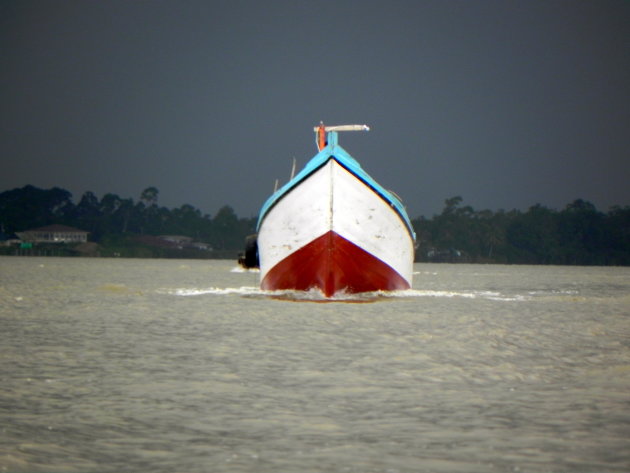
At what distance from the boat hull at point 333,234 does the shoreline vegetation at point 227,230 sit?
109100mm

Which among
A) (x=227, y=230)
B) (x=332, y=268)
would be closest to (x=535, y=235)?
(x=227, y=230)

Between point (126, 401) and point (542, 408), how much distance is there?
3.00 metres

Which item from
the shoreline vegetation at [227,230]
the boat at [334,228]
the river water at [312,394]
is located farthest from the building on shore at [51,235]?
the river water at [312,394]

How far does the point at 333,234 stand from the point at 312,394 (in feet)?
33.4

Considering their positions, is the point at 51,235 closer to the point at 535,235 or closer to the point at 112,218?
the point at 112,218

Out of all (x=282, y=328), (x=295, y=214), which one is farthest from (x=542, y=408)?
(x=295, y=214)

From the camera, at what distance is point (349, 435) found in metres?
4.90

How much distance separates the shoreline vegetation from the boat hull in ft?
358

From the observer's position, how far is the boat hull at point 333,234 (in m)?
16.4

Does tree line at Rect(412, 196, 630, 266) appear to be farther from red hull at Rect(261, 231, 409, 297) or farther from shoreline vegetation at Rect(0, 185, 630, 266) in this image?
red hull at Rect(261, 231, 409, 297)

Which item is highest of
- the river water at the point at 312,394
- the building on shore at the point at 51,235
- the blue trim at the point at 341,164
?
the building on shore at the point at 51,235

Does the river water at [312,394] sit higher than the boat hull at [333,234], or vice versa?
the boat hull at [333,234]

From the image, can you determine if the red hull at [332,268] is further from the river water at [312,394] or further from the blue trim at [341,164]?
the river water at [312,394]

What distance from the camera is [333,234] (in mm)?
16328
